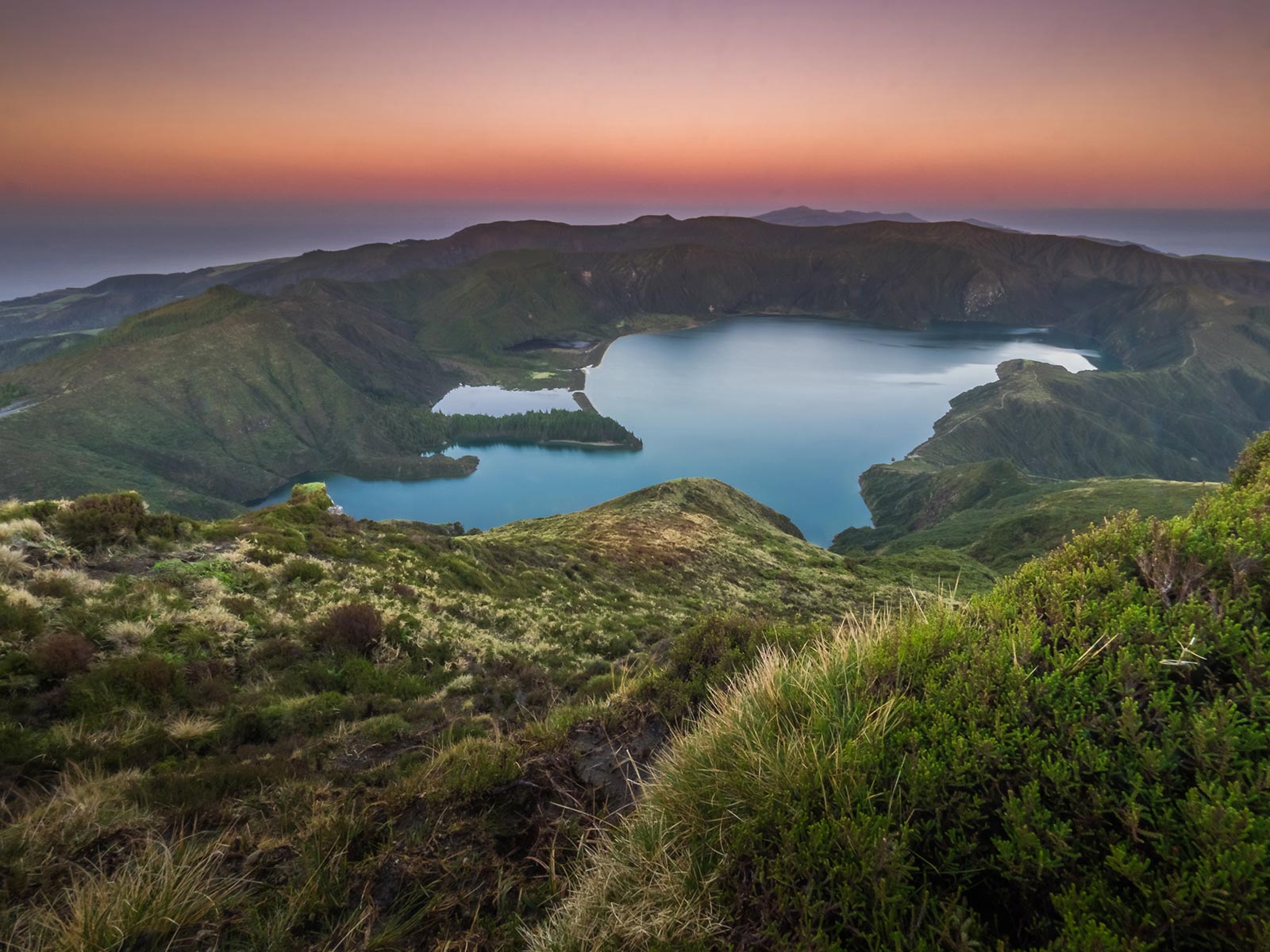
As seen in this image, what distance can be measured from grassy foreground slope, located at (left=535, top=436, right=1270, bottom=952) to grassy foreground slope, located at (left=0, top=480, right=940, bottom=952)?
1.04 m

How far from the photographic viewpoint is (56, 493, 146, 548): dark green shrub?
10.0 m

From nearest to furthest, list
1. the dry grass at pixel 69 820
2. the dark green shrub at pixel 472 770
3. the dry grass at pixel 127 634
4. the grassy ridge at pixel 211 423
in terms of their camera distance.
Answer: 1. the dry grass at pixel 69 820
2. the dark green shrub at pixel 472 770
3. the dry grass at pixel 127 634
4. the grassy ridge at pixel 211 423

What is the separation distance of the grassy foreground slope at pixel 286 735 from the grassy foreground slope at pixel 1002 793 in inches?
41.0

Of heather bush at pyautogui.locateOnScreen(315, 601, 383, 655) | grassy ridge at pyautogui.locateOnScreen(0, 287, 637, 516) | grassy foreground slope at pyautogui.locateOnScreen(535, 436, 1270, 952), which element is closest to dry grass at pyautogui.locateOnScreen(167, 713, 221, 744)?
heather bush at pyautogui.locateOnScreen(315, 601, 383, 655)

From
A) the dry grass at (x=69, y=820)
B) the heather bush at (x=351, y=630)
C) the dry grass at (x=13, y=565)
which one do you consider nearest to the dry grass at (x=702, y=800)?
the dry grass at (x=69, y=820)

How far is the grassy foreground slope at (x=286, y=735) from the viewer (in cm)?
298

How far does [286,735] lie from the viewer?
6.18 m

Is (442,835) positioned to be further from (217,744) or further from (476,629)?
(476,629)

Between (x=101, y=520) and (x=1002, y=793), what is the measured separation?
47.0 feet

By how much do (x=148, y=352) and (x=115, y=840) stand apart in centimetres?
21631

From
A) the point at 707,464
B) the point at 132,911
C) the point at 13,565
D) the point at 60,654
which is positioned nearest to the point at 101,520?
the point at 13,565

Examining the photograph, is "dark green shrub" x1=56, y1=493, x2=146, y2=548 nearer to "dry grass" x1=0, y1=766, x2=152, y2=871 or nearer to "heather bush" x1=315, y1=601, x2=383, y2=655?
"heather bush" x1=315, y1=601, x2=383, y2=655

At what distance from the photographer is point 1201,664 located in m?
2.74

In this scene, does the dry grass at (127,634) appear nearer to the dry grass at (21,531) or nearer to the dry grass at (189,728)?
the dry grass at (189,728)
